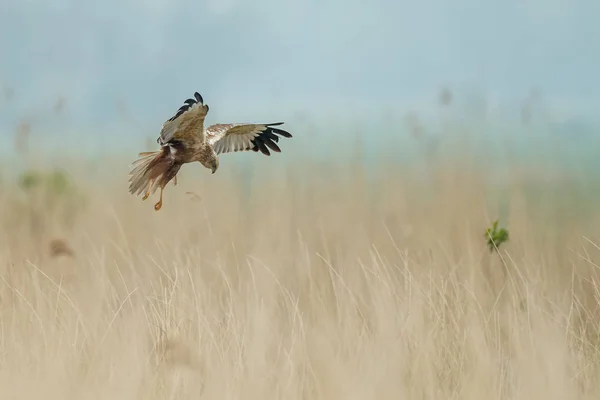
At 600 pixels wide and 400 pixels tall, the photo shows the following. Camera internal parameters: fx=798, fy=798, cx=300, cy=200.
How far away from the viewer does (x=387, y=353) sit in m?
4.84

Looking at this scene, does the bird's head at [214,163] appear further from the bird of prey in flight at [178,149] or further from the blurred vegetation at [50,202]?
the blurred vegetation at [50,202]

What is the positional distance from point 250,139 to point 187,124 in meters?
1.19

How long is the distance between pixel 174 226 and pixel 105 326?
107 inches

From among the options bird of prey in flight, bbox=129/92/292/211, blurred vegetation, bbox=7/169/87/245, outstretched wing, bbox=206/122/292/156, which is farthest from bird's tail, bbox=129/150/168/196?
blurred vegetation, bbox=7/169/87/245

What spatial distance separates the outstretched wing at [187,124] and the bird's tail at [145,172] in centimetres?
20

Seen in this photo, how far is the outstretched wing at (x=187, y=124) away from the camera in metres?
4.77

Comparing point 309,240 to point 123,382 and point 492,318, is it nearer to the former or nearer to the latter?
point 492,318

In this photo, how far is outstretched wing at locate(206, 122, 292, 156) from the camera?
593 cm

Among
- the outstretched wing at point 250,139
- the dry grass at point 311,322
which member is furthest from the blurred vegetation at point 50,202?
the outstretched wing at point 250,139

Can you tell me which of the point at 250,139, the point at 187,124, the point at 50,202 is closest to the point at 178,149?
the point at 187,124

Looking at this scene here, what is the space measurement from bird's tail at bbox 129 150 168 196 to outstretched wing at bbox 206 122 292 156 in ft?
2.37

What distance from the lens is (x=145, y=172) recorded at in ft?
17.3

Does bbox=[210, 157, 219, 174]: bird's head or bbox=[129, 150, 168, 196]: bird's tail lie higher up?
bbox=[210, 157, 219, 174]: bird's head

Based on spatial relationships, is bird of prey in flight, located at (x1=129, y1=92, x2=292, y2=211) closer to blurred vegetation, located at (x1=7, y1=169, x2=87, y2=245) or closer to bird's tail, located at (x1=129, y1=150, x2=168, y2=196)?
bird's tail, located at (x1=129, y1=150, x2=168, y2=196)
